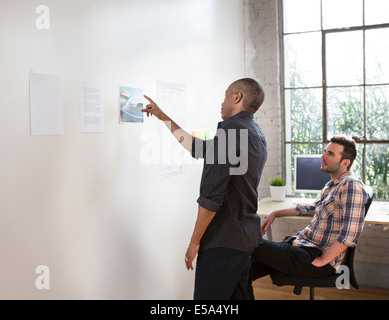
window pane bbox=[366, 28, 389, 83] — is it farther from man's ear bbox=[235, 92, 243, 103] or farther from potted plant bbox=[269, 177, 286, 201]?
man's ear bbox=[235, 92, 243, 103]

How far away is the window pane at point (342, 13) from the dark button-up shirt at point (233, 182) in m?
2.30

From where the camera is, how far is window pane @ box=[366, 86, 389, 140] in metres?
3.79

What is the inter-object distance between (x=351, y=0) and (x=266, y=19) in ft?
2.47

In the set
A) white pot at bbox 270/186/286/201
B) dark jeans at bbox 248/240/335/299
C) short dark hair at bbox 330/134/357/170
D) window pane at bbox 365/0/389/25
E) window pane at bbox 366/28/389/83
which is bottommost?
dark jeans at bbox 248/240/335/299

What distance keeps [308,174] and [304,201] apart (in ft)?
0.77

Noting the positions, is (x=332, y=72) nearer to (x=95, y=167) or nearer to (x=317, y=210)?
(x=317, y=210)

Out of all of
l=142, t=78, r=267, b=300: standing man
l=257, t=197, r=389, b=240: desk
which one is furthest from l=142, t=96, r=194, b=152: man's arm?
l=257, t=197, r=389, b=240: desk

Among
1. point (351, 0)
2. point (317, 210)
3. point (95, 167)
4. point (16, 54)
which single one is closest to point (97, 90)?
point (95, 167)

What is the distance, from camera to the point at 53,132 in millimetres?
1788

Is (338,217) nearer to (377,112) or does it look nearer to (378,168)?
(378,168)

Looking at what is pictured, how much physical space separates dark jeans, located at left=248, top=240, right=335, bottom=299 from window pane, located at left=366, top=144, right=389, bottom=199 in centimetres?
159

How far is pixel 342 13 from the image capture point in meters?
3.89

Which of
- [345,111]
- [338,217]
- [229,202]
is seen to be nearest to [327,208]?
[338,217]

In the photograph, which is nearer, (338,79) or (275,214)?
(275,214)
